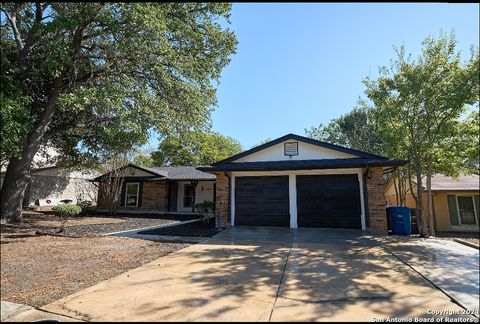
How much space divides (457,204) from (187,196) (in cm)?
1715

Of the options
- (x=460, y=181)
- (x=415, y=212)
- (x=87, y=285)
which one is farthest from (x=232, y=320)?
(x=460, y=181)

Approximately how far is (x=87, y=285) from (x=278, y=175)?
837 centimetres

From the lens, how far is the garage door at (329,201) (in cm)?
1049

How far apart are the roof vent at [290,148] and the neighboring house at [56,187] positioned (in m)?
17.3

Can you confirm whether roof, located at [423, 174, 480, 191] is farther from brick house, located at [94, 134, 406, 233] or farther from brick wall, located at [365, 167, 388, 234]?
brick wall, located at [365, 167, 388, 234]

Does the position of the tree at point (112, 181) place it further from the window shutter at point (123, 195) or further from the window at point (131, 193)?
the window at point (131, 193)

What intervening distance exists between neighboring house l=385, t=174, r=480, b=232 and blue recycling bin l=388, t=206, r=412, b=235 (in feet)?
18.4

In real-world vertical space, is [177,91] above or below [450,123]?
above

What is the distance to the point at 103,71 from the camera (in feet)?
36.3

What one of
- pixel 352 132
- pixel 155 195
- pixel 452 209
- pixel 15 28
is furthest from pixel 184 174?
pixel 352 132

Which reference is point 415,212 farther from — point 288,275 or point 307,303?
point 307,303

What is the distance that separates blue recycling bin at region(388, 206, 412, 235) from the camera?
375 inches

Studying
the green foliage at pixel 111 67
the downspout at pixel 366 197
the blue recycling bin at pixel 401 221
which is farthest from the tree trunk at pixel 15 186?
the blue recycling bin at pixel 401 221

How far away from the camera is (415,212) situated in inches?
410
